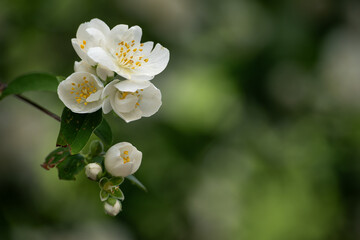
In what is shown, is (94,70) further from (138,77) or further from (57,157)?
(57,157)

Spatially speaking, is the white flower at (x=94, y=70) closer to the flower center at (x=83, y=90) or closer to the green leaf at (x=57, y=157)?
the flower center at (x=83, y=90)

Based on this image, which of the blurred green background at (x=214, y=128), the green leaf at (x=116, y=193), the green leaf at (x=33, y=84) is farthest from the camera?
the blurred green background at (x=214, y=128)

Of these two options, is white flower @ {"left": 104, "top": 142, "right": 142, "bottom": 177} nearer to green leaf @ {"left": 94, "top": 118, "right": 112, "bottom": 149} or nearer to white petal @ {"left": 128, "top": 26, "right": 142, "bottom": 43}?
green leaf @ {"left": 94, "top": 118, "right": 112, "bottom": 149}

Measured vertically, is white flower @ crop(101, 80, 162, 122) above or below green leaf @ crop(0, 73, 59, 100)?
above

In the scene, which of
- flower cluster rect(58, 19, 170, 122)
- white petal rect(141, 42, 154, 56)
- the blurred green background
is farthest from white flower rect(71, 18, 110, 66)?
the blurred green background

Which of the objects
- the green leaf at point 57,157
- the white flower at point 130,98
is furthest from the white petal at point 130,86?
the green leaf at point 57,157

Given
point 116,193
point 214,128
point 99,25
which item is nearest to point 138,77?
point 99,25

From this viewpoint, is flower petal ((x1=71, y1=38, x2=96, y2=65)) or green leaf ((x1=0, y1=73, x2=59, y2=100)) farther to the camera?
green leaf ((x1=0, y1=73, x2=59, y2=100))
